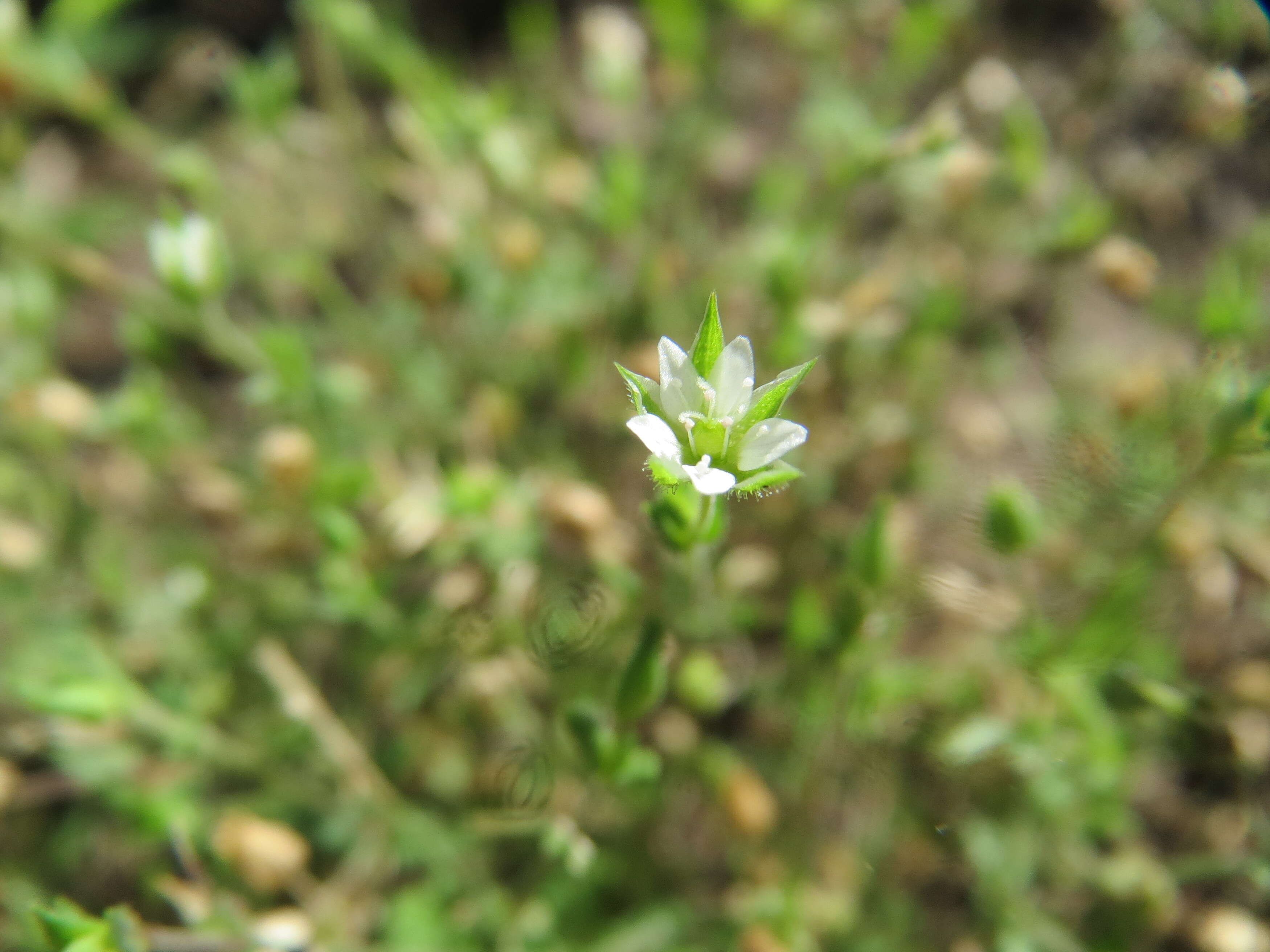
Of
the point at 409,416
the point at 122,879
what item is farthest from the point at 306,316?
the point at 122,879

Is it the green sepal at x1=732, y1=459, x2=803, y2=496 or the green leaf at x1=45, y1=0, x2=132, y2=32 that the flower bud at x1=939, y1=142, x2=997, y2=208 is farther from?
the green leaf at x1=45, y1=0, x2=132, y2=32

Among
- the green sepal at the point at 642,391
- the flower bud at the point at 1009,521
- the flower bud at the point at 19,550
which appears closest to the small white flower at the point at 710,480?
the green sepal at the point at 642,391

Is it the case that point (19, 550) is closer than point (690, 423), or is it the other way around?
point (690, 423)

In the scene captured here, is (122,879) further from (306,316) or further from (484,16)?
(484,16)

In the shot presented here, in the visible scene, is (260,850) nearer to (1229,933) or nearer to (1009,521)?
(1009,521)

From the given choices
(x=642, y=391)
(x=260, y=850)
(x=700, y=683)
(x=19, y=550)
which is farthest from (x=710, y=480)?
(x=19, y=550)

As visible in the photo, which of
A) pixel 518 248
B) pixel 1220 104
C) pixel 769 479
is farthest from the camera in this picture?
pixel 518 248
